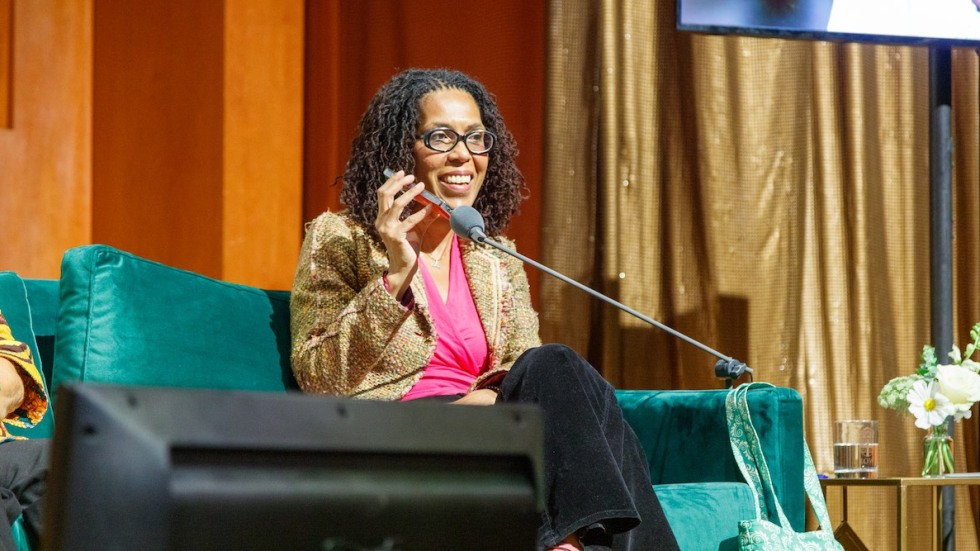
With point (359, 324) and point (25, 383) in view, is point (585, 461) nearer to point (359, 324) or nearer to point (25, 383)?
point (359, 324)

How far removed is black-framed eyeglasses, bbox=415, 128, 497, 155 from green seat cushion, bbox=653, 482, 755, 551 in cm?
69

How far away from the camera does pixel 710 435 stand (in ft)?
7.00

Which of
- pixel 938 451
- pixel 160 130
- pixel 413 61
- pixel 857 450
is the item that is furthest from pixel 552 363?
pixel 160 130

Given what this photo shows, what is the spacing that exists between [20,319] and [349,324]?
52 centimetres

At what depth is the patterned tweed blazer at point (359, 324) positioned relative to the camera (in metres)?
1.88

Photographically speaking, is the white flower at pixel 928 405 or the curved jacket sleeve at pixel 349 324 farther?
the white flower at pixel 928 405

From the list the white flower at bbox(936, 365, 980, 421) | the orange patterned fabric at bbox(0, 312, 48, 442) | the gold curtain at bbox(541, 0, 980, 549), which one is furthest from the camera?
the gold curtain at bbox(541, 0, 980, 549)

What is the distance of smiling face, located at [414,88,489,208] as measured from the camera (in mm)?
2143

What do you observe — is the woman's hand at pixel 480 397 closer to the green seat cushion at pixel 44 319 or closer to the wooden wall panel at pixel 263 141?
the green seat cushion at pixel 44 319

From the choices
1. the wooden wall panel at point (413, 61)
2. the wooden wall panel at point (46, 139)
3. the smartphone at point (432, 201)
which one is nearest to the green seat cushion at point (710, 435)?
the smartphone at point (432, 201)

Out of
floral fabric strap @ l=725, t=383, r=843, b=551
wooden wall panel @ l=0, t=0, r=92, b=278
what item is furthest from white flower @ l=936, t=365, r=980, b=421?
wooden wall panel @ l=0, t=0, r=92, b=278

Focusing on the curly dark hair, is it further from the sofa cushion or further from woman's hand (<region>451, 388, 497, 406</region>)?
woman's hand (<region>451, 388, 497, 406</region>)

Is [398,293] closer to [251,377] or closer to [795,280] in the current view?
[251,377]

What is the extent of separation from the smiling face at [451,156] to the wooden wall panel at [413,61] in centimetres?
81
